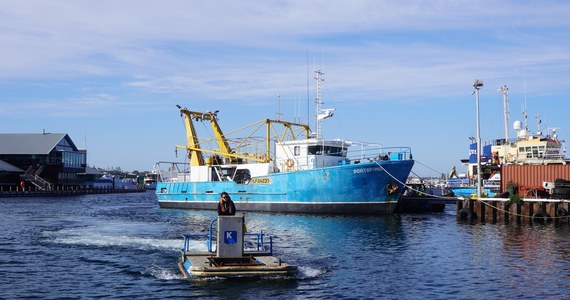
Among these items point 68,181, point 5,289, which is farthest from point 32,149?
point 5,289

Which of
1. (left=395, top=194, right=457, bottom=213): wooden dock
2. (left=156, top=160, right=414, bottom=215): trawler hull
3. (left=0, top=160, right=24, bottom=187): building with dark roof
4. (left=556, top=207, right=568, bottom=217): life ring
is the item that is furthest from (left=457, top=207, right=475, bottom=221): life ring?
(left=0, top=160, right=24, bottom=187): building with dark roof

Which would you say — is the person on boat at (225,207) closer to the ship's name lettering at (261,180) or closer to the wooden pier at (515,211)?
the wooden pier at (515,211)

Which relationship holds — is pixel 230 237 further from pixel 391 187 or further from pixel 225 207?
pixel 391 187

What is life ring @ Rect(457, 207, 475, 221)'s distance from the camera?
121ft

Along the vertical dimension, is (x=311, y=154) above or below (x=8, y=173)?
above

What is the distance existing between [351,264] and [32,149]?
8213 centimetres

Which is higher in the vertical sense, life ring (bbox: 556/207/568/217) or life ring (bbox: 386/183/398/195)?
life ring (bbox: 386/183/398/195)

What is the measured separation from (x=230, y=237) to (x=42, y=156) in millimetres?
81354

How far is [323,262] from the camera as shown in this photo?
20516 millimetres

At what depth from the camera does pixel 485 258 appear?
69.6 feet

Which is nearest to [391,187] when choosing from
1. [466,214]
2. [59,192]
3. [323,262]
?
[466,214]

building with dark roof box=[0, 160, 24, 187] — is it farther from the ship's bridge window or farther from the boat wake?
the boat wake

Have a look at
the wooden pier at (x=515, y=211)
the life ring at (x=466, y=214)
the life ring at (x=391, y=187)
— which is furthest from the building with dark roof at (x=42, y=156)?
the wooden pier at (x=515, y=211)

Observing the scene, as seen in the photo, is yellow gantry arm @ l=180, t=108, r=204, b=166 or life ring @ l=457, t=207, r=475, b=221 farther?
yellow gantry arm @ l=180, t=108, r=204, b=166
